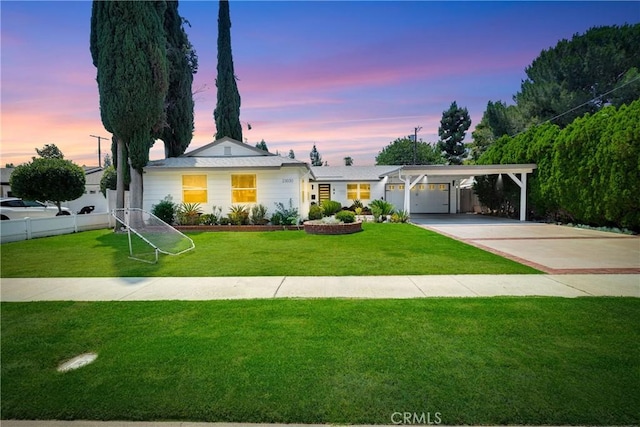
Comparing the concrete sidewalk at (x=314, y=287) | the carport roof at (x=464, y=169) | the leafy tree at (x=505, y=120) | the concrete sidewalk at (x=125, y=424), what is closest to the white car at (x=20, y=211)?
the concrete sidewalk at (x=314, y=287)

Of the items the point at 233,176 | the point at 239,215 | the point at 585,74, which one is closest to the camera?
the point at 239,215

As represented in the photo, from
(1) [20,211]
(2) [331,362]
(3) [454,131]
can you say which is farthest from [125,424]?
(3) [454,131]

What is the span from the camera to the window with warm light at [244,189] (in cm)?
1501

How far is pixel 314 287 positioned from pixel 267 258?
9.57ft

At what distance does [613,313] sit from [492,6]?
1240 centimetres

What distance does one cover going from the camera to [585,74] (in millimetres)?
24438

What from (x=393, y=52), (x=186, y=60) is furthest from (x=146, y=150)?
(x=393, y=52)

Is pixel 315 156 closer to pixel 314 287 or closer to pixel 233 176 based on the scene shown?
pixel 233 176

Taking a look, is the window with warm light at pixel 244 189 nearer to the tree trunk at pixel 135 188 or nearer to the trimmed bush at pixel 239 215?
the trimmed bush at pixel 239 215

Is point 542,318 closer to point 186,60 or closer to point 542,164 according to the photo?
point 542,164

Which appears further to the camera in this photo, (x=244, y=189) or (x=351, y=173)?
(x=351, y=173)

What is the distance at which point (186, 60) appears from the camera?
54.7 ft

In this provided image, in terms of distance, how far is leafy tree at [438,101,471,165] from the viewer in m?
41.7

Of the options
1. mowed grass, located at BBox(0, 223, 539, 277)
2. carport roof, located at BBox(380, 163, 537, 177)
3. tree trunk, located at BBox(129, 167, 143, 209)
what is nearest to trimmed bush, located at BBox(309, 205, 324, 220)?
mowed grass, located at BBox(0, 223, 539, 277)
